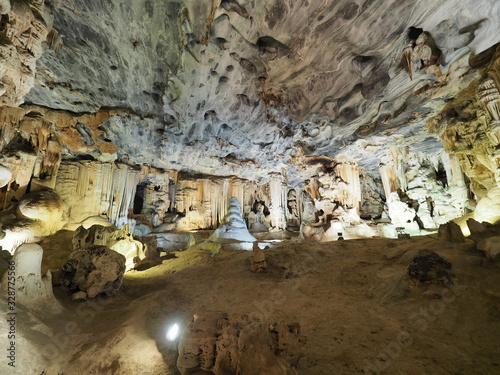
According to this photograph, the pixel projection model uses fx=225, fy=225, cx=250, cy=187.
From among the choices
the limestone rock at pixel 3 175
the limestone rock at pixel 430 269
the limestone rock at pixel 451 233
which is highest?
the limestone rock at pixel 3 175

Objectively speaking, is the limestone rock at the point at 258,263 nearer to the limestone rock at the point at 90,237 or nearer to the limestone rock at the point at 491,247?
the limestone rock at the point at 491,247

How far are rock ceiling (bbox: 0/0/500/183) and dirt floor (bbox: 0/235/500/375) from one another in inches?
189

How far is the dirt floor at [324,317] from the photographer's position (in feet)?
10.3

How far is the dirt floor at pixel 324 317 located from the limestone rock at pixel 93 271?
0.25 metres

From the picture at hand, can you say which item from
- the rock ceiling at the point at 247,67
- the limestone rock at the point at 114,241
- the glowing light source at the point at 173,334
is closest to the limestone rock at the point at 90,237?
the limestone rock at the point at 114,241

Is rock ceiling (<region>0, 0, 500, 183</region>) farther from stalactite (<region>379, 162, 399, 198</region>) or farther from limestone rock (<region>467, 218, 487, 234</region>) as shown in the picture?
limestone rock (<region>467, 218, 487, 234</region>)

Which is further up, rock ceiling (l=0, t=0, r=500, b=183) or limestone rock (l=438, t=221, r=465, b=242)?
rock ceiling (l=0, t=0, r=500, b=183)

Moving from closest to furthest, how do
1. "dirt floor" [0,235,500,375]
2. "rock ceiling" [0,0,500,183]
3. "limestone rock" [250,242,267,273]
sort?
"dirt floor" [0,235,500,375] → "rock ceiling" [0,0,500,183] → "limestone rock" [250,242,267,273]

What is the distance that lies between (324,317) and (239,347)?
8.40ft

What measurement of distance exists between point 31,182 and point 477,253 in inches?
648

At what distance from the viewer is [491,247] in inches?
190

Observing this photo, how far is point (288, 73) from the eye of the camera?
8219 millimetres

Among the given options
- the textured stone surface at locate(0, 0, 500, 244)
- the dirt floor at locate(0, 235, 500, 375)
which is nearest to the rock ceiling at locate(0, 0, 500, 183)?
the textured stone surface at locate(0, 0, 500, 244)

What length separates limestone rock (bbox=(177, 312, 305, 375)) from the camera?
2662 mm
